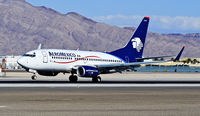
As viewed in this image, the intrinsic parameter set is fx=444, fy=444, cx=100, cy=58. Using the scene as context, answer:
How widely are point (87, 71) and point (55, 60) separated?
4592 mm

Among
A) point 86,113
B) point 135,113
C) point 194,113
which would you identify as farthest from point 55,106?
point 194,113

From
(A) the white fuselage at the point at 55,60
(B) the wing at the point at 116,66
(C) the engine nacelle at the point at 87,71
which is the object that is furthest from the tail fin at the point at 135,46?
(C) the engine nacelle at the point at 87,71

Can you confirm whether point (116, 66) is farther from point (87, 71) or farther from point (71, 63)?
point (71, 63)

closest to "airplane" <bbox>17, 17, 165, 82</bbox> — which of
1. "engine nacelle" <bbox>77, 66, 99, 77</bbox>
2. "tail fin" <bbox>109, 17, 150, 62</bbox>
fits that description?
"engine nacelle" <bbox>77, 66, 99, 77</bbox>

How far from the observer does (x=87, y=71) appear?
58.1 meters

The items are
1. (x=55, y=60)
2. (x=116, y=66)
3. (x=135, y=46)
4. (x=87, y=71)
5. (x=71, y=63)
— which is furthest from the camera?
(x=135, y=46)

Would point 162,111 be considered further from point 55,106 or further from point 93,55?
point 93,55

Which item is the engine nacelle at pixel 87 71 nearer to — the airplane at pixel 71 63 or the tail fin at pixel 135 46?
the airplane at pixel 71 63

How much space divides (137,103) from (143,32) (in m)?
41.3

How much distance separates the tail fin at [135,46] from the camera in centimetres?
6769

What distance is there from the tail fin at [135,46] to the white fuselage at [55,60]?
6216 millimetres

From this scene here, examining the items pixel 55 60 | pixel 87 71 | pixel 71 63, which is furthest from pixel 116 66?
pixel 55 60

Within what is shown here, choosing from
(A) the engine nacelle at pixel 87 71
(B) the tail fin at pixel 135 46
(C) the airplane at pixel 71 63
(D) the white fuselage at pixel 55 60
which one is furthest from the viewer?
(B) the tail fin at pixel 135 46

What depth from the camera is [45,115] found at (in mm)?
22359
